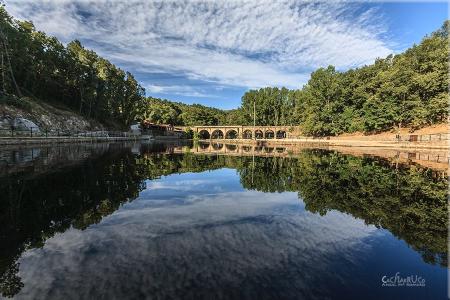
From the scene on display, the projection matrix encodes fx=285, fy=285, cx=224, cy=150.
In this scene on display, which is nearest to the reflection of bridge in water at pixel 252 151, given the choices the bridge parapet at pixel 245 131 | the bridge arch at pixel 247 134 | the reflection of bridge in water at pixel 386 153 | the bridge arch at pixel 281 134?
the reflection of bridge in water at pixel 386 153

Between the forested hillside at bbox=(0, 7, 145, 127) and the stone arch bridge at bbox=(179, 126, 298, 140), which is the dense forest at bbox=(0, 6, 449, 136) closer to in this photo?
the forested hillside at bbox=(0, 7, 145, 127)

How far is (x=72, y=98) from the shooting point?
256 ft

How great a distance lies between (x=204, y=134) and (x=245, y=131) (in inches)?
934

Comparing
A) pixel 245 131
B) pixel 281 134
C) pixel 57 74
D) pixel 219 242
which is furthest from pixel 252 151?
pixel 245 131

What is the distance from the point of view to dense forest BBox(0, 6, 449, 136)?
5866cm

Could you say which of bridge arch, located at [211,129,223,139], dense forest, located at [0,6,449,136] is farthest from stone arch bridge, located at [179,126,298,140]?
dense forest, located at [0,6,449,136]

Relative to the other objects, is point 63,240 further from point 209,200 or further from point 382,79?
point 382,79

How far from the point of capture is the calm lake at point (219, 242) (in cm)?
487

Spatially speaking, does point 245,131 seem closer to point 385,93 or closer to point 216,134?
point 216,134

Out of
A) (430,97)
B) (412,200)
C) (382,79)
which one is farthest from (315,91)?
(412,200)

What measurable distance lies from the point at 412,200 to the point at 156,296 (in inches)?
432

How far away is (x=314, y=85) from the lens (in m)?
92.3

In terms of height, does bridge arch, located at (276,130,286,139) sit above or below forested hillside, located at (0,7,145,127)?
below

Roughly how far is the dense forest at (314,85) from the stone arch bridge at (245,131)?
23339mm
